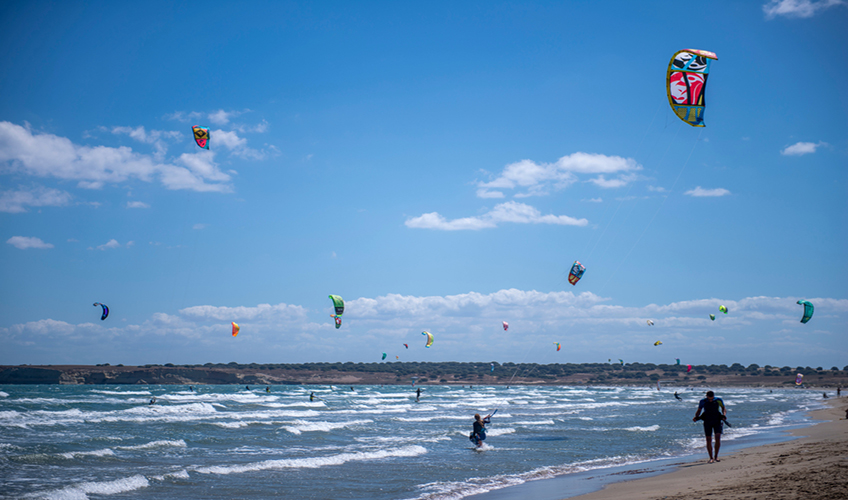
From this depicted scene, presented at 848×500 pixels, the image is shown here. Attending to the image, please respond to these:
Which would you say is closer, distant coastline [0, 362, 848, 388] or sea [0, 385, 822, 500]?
sea [0, 385, 822, 500]

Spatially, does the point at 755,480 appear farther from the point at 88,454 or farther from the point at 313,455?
the point at 88,454

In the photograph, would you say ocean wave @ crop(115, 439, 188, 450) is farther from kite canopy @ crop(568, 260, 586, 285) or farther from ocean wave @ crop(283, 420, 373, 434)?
kite canopy @ crop(568, 260, 586, 285)

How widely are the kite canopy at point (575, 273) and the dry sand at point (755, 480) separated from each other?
15.0 m

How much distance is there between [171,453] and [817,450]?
14.8m

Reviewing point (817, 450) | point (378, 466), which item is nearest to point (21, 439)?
point (378, 466)

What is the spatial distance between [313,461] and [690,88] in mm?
12325

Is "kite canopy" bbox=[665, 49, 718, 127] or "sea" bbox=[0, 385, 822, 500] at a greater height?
"kite canopy" bbox=[665, 49, 718, 127]

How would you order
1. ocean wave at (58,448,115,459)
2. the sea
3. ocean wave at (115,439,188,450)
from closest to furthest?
the sea < ocean wave at (58,448,115,459) < ocean wave at (115,439,188,450)

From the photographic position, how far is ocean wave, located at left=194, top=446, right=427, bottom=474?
12.1m

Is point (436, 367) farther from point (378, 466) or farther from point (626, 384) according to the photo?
point (378, 466)

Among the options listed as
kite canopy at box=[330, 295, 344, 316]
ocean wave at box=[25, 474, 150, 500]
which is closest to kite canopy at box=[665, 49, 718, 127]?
ocean wave at box=[25, 474, 150, 500]

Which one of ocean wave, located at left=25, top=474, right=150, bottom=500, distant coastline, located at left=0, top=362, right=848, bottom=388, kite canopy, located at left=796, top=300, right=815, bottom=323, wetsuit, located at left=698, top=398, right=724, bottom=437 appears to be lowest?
distant coastline, located at left=0, top=362, right=848, bottom=388

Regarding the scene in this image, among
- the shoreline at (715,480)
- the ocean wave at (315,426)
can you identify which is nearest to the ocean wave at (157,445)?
the ocean wave at (315,426)

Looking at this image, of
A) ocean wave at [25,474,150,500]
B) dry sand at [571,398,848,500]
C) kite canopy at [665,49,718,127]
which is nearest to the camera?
dry sand at [571,398,848,500]
